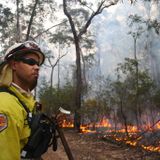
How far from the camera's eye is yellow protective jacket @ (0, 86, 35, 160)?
1397 mm

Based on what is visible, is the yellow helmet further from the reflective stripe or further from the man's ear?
the reflective stripe

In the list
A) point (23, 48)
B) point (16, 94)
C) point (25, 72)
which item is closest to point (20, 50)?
point (23, 48)

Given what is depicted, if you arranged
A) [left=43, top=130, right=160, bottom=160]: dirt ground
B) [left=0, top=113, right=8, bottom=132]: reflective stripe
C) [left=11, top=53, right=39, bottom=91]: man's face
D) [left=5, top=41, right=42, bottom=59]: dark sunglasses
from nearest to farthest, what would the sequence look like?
[left=0, top=113, right=8, bottom=132]: reflective stripe → [left=11, top=53, right=39, bottom=91]: man's face → [left=5, top=41, right=42, bottom=59]: dark sunglasses → [left=43, top=130, right=160, bottom=160]: dirt ground

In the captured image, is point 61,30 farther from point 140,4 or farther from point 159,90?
point 140,4

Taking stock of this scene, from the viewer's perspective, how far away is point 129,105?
17.8 m

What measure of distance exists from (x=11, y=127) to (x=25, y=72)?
0.51 meters

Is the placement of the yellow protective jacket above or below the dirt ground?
above

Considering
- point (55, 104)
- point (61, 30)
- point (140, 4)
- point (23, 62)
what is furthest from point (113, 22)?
point (23, 62)

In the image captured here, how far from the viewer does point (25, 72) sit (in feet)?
6.09

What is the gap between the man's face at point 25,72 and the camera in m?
1.83

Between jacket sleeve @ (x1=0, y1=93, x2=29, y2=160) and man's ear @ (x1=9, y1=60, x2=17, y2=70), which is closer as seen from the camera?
jacket sleeve @ (x1=0, y1=93, x2=29, y2=160)

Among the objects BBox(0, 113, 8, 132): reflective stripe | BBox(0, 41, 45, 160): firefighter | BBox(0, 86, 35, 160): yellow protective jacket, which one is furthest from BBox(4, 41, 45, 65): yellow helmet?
BBox(0, 113, 8, 132): reflective stripe

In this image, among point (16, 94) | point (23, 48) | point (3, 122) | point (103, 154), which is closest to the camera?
point (3, 122)

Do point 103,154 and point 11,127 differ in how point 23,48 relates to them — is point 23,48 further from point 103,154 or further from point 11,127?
point 103,154
